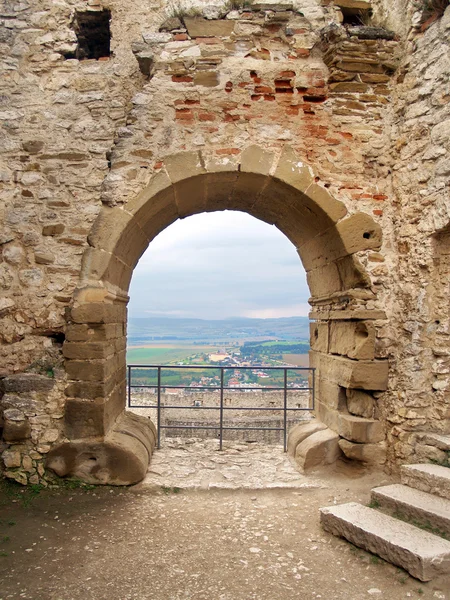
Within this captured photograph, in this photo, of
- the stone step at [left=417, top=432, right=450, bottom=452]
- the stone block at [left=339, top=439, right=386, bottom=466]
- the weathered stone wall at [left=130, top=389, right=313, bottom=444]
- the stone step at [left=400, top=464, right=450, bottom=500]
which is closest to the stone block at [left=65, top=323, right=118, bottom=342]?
the stone block at [left=339, top=439, right=386, bottom=466]

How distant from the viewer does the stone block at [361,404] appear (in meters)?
4.30

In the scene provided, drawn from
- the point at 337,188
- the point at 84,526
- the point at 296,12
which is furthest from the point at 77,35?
the point at 84,526

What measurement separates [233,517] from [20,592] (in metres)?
1.58

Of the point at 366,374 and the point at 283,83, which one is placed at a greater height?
the point at 283,83

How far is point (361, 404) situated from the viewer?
4.35 m

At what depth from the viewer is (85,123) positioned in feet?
14.1

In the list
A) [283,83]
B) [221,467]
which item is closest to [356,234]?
[283,83]

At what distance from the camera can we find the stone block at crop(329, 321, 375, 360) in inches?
167

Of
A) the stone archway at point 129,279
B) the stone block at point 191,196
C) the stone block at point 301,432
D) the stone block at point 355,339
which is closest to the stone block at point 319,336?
the stone archway at point 129,279

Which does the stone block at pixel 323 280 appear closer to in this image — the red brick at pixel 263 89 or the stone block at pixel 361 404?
the stone block at pixel 361 404

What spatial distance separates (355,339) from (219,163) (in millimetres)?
2011

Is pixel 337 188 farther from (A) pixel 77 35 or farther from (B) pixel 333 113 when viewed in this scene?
(A) pixel 77 35

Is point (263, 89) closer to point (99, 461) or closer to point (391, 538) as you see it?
point (99, 461)

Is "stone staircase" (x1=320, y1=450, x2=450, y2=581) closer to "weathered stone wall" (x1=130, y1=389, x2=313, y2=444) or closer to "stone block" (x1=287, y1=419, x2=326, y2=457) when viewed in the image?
"stone block" (x1=287, y1=419, x2=326, y2=457)
